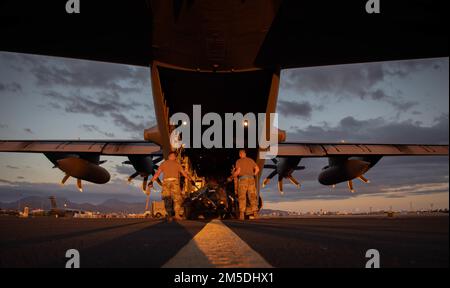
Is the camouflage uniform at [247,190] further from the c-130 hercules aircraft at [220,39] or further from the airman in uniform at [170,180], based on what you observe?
the c-130 hercules aircraft at [220,39]

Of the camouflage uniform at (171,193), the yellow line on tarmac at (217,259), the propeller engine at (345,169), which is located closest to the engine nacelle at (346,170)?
the propeller engine at (345,169)

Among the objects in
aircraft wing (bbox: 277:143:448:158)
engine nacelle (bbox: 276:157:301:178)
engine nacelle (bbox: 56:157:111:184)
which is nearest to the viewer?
engine nacelle (bbox: 56:157:111:184)

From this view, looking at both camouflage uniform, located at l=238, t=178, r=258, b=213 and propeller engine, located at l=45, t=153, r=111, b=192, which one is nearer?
camouflage uniform, located at l=238, t=178, r=258, b=213

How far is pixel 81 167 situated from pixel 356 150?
12072 mm

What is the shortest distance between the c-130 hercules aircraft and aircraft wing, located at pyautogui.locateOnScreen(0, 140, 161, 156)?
4.91 metres

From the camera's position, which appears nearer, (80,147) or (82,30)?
(82,30)

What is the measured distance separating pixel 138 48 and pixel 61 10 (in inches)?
82.0

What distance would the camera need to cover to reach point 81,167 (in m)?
14.4

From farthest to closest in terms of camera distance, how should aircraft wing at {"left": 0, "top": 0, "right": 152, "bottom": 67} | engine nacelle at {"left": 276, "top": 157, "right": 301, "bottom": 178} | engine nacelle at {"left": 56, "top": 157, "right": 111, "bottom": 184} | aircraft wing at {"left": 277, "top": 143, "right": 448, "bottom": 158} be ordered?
engine nacelle at {"left": 276, "top": 157, "right": 301, "bottom": 178} → aircraft wing at {"left": 277, "top": 143, "right": 448, "bottom": 158} → engine nacelle at {"left": 56, "top": 157, "right": 111, "bottom": 184} → aircraft wing at {"left": 0, "top": 0, "right": 152, "bottom": 67}

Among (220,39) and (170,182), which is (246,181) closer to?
(170,182)

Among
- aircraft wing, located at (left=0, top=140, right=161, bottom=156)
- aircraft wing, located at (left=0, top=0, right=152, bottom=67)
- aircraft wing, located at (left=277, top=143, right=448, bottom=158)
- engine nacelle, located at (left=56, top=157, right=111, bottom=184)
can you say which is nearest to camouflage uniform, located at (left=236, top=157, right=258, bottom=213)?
aircraft wing, located at (left=0, top=0, right=152, bottom=67)

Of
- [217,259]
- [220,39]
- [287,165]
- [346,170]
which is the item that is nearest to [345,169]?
[346,170]

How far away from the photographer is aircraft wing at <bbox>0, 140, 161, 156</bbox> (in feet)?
50.6

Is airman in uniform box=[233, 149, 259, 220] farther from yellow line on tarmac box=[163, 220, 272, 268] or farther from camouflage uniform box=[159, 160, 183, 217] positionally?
yellow line on tarmac box=[163, 220, 272, 268]
